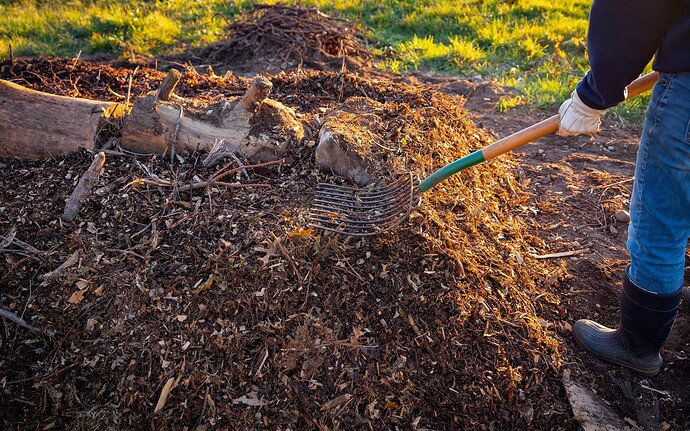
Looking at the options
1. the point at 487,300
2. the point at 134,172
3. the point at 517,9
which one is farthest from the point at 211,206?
the point at 517,9

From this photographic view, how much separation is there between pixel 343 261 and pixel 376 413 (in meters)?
0.74

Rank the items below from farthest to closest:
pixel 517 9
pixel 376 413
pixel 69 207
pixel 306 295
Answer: pixel 517 9 < pixel 69 207 < pixel 306 295 < pixel 376 413

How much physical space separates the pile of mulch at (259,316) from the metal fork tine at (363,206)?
2.9 inches

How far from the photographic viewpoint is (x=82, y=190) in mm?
2814

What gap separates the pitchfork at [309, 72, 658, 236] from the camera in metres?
2.54

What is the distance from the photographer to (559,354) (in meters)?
2.54

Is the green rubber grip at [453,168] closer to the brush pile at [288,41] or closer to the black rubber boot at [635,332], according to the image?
the black rubber boot at [635,332]

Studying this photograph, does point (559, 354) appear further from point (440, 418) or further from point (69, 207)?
point (69, 207)

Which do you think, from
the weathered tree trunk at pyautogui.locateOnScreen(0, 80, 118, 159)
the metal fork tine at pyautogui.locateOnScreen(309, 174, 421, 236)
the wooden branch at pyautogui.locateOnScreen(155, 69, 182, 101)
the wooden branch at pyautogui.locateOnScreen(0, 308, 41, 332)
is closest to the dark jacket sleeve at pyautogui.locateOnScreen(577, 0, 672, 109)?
the metal fork tine at pyautogui.locateOnScreen(309, 174, 421, 236)

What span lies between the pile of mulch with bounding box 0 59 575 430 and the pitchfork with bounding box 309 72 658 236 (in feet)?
0.27

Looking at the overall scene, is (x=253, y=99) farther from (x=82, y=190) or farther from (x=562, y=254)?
(x=562, y=254)

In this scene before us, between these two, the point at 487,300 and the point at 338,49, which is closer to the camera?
the point at 487,300

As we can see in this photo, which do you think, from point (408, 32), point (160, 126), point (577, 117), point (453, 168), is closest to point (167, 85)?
point (160, 126)

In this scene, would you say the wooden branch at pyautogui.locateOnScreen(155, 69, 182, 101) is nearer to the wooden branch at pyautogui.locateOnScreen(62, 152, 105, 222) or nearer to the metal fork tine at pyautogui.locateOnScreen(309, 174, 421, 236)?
the wooden branch at pyautogui.locateOnScreen(62, 152, 105, 222)
